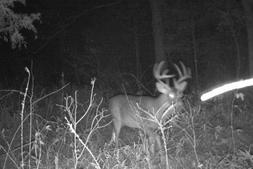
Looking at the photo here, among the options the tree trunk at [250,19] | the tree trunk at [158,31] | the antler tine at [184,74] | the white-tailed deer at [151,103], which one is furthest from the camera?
the tree trunk at [158,31]

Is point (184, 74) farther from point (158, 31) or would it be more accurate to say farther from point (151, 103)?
point (158, 31)

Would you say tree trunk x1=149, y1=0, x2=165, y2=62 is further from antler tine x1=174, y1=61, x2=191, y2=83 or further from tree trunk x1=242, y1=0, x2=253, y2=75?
antler tine x1=174, y1=61, x2=191, y2=83

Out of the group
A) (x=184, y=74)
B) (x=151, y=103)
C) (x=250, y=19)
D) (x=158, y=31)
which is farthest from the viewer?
(x=158, y=31)

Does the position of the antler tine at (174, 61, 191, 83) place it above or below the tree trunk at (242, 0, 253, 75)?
below

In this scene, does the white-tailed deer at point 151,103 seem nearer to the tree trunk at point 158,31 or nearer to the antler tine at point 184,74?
the antler tine at point 184,74

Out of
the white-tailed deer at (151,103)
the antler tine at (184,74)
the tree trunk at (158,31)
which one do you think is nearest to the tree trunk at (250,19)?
the tree trunk at (158,31)

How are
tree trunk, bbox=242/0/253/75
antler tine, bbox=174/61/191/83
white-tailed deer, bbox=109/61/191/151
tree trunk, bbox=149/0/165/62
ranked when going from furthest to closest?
tree trunk, bbox=149/0/165/62, tree trunk, bbox=242/0/253/75, antler tine, bbox=174/61/191/83, white-tailed deer, bbox=109/61/191/151

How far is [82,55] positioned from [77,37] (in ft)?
4.49

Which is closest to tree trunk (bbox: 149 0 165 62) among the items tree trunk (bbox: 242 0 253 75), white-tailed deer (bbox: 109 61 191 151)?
tree trunk (bbox: 242 0 253 75)

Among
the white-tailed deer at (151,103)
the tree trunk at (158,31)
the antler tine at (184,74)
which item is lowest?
the white-tailed deer at (151,103)

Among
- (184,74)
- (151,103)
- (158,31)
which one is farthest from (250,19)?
(151,103)

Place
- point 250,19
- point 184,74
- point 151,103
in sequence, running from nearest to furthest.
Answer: point 151,103
point 184,74
point 250,19

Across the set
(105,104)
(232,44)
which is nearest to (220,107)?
(105,104)

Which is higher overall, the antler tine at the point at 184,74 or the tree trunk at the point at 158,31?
the tree trunk at the point at 158,31
